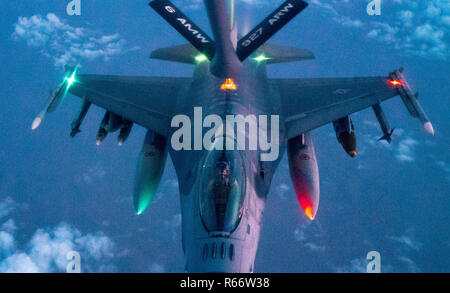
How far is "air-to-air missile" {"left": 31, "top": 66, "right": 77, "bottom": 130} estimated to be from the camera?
523 inches

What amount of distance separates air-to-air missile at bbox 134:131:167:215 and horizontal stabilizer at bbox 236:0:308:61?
228 inches

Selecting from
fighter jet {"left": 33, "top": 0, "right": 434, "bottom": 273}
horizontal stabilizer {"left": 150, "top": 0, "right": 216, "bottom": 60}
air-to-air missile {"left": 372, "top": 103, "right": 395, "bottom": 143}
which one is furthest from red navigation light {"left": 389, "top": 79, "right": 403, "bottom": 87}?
horizontal stabilizer {"left": 150, "top": 0, "right": 216, "bottom": 60}

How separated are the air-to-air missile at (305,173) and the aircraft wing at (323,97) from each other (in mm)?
1073

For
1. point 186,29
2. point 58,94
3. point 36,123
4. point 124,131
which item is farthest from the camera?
point 124,131

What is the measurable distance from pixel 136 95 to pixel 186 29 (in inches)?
183

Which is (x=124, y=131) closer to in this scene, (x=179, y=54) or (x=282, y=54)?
(x=179, y=54)

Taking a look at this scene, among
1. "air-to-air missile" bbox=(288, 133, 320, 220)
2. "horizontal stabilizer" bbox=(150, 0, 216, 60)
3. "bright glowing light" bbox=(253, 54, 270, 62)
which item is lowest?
"air-to-air missile" bbox=(288, 133, 320, 220)

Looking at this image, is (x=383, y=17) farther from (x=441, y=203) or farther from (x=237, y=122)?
(x=237, y=122)

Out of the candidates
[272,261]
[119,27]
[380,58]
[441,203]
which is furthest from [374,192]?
[119,27]

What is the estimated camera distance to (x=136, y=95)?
1611cm

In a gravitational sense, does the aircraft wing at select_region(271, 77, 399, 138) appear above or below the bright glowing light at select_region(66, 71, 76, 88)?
below

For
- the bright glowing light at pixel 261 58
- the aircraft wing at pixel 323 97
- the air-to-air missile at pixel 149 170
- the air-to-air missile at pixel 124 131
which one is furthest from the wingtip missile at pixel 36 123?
the bright glowing light at pixel 261 58

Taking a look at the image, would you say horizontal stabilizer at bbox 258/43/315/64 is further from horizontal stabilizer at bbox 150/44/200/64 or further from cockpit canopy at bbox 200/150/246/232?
cockpit canopy at bbox 200/150/246/232

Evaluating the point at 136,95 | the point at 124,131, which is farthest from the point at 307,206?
the point at 136,95
